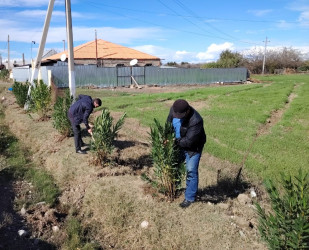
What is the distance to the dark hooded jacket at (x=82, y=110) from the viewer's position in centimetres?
652

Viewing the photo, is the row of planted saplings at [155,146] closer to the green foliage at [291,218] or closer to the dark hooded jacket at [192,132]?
the dark hooded jacket at [192,132]

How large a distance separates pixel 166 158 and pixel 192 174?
46cm

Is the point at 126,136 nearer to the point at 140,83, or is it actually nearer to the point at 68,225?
the point at 68,225

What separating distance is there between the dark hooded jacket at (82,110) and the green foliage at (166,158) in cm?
253

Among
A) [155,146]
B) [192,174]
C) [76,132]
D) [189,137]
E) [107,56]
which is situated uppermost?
[107,56]

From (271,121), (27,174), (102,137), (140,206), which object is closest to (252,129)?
(271,121)

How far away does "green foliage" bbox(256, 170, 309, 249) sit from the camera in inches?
107

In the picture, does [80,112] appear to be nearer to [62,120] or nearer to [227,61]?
[62,120]

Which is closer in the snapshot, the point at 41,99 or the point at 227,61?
the point at 41,99

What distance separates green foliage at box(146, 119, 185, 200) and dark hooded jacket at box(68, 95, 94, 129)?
2528mm

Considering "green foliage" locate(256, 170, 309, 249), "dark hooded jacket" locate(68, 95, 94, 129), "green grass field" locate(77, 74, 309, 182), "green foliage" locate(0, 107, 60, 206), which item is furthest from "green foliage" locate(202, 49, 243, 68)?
"green foliage" locate(256, 170, 309, 249)

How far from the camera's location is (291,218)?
9.39 feet

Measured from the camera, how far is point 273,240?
9.57 feet

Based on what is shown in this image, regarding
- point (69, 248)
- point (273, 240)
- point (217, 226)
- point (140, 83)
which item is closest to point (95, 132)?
point (69, 248)
